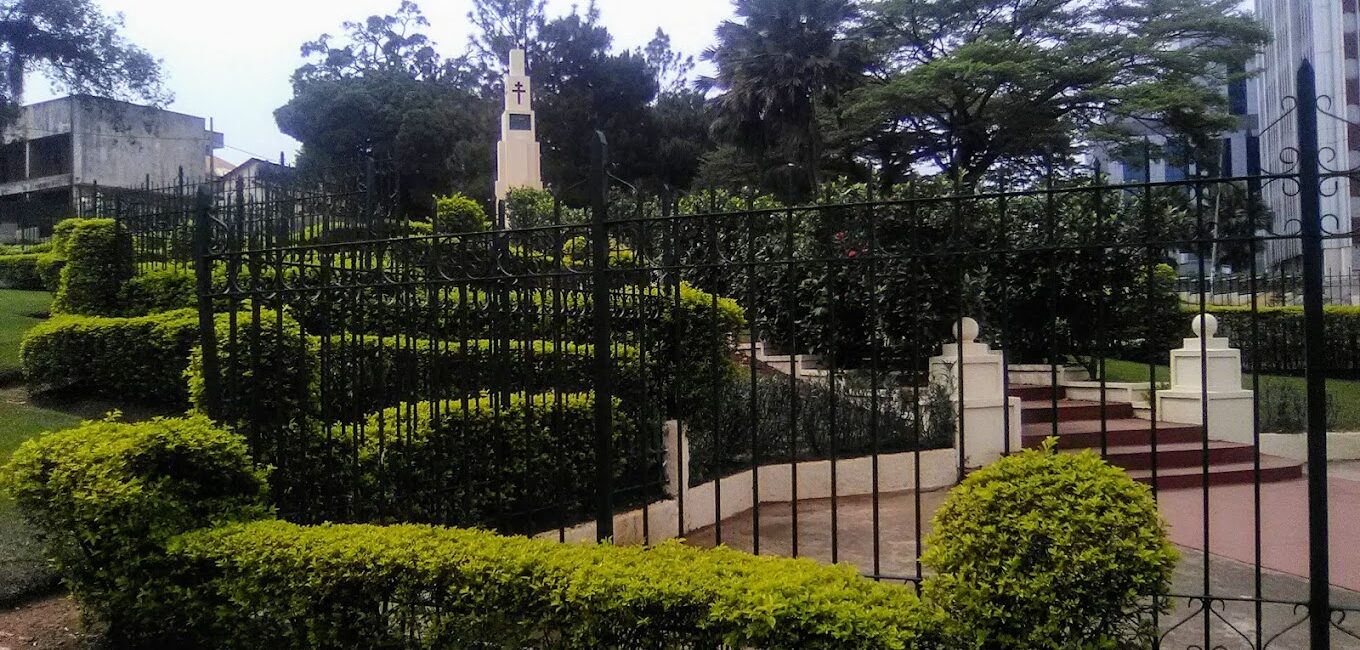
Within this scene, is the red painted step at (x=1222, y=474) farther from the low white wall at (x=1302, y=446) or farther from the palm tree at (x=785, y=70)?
the palm tree at (x=785, y=70)

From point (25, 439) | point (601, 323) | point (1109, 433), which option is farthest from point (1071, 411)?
point (25, 439)

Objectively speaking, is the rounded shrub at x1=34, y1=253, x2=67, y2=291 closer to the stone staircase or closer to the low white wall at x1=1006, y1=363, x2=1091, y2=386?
the low white wall at x1=1006, y1=363, x2=1091, y2=386

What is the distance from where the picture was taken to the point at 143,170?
37531mm

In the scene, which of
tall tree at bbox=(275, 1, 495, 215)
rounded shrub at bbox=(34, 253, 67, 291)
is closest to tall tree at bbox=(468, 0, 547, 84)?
tall tree at bbox=(275, 1, 495, 215)

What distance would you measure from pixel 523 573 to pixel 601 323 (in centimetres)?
127

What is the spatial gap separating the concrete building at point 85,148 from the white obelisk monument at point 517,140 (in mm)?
16998

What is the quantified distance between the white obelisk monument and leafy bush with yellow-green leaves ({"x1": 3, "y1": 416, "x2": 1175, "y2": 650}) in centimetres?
2120

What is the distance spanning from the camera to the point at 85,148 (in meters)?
35.6

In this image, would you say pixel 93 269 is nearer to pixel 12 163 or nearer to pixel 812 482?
pixel 812 482

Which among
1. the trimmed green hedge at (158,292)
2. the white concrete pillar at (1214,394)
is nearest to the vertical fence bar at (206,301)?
the trimmed green hedge at (158,292)

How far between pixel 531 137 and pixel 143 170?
2169 centimetres

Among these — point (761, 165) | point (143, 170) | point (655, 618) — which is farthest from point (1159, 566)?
point (143, 170)

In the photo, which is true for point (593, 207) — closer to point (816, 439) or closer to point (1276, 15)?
point (816, 439)

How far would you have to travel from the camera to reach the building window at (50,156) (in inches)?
1412
